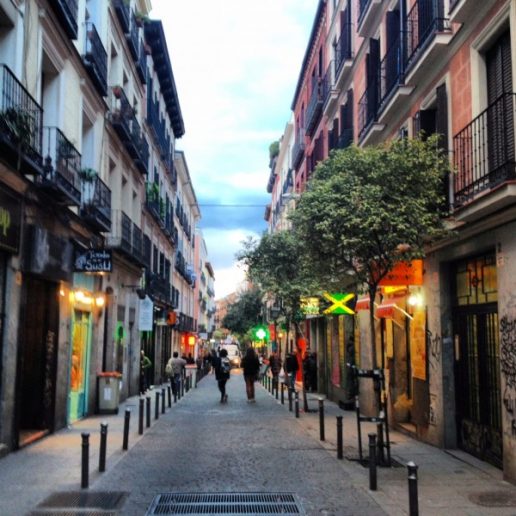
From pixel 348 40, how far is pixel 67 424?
1433 centimetres

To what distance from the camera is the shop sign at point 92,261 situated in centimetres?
1458

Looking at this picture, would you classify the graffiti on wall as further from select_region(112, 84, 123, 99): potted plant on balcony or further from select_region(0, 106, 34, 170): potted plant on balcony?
select_region(112, 84, 123, 99): potted plant on balcony

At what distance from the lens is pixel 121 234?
21.1 m

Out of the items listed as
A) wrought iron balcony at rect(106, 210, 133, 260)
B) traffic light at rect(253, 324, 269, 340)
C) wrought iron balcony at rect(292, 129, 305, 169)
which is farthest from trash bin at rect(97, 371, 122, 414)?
traffic light at rect(253, 324, 269, 340)

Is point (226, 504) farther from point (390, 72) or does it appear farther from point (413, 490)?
point (390, 72)

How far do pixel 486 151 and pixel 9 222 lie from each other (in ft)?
24.8

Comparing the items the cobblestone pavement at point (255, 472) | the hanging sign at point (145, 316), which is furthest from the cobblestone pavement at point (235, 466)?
the hanging sign at point (145, 316)

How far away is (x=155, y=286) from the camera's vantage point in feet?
101

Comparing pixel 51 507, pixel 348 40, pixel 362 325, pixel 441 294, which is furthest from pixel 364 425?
pixel 348 40

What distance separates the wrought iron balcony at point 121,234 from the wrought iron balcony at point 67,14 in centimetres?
740

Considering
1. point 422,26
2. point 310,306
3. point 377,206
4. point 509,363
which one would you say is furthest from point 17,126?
point 310,306

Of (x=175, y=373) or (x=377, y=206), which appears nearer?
(x=377, y=206)

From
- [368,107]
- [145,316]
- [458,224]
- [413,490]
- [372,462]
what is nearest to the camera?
[413,490]

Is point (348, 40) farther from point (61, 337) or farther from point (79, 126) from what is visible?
point (61, 337)
